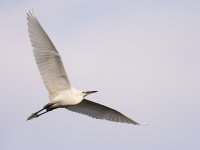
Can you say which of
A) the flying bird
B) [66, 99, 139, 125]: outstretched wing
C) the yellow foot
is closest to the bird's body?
the flying bird

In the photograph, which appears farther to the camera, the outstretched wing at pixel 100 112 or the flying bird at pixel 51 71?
the outstretched wing at pixel 100 112

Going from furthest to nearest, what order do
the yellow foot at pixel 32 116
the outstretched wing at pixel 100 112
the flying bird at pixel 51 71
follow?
the outstretched wing at pixel 100 112 < the yellow foot at pixel 32 116 < the flying bird at pixel 51 71

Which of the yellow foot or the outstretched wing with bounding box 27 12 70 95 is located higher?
the outstretched wing with bounding box 27 12 70 95

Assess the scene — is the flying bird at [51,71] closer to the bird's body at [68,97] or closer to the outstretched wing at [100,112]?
the bird's body at [68,97]

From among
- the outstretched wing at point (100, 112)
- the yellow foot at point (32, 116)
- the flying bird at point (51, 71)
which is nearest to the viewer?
the flying bird at point (51, 71)

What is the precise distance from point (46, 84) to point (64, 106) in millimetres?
888

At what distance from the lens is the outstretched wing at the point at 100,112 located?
34.8 metres

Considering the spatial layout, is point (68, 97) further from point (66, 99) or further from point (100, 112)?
point (100, 112)

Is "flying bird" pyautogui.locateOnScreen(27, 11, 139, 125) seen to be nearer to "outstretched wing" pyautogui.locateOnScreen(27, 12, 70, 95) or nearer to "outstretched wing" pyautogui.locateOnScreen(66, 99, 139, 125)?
"outstretched wing" pyautogui.locateOnScreen(27, 12, 70, 95)

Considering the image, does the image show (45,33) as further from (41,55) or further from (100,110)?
(100,110)

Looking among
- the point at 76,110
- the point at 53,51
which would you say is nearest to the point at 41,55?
the point at 53,51

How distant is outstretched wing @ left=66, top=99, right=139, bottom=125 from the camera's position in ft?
114

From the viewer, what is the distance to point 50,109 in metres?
33.2

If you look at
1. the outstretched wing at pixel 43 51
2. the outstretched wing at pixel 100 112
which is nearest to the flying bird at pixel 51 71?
the outstretched wing at pixel 43 51
